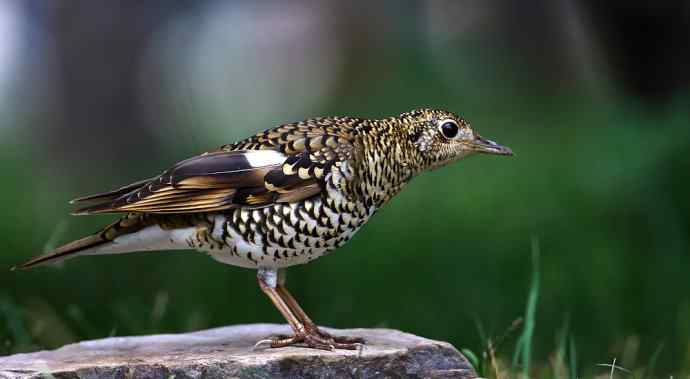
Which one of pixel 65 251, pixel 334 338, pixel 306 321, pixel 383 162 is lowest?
pixel 334 338

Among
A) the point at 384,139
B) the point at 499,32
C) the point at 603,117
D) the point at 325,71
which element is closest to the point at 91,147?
the point at 325,71

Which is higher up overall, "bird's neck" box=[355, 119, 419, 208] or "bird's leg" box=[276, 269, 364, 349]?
"bird's neck" box=[355, 119, 419, 208]

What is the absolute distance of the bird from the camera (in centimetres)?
455

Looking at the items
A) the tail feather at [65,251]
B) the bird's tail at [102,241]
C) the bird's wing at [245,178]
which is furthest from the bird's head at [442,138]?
the tail feather at [65,251]

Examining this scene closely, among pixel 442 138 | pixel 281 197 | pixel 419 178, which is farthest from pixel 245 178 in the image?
pixel 419 178

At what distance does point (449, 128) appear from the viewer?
489 cm

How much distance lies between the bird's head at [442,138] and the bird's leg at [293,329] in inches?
38.9

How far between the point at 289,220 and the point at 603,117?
5.44 meters

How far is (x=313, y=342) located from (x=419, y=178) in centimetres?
462

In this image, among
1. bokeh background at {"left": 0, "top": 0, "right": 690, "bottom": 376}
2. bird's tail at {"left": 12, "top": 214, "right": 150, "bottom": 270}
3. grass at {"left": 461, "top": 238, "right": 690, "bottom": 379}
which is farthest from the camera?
bokeh background at {"left": 0, "top": 0, "right": 690, "bottom": 376}

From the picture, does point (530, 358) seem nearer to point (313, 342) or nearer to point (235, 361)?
point (313, 342)

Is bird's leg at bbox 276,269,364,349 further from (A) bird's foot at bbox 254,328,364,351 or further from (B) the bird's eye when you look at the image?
(B) the bird's eye

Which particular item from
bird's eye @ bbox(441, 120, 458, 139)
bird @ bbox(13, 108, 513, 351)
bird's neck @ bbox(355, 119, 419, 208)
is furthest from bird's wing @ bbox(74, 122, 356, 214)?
bird's eye @ bbox(441, 120, 458, 139)

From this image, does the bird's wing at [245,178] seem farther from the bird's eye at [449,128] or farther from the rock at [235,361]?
the rock at [235,361]
